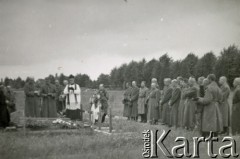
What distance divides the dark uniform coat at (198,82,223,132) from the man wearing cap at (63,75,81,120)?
459 cm

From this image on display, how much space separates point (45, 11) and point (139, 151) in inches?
131

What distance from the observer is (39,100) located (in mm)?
15586

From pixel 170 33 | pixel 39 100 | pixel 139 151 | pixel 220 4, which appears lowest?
pixel 139 151

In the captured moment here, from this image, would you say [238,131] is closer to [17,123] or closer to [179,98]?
[179,98]

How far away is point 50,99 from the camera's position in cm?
1588

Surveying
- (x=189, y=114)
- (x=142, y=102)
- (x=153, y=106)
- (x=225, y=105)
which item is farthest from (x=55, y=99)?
(x=225, y=105)

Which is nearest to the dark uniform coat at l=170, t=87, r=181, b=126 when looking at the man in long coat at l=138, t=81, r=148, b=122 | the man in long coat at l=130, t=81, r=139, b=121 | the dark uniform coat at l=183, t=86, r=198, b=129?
the dark uniform coat at l=183, t=86, r=198, b=129

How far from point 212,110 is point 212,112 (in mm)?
46

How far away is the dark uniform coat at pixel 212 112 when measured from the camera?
32.7ft

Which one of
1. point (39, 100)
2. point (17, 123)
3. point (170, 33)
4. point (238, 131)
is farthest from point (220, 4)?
point (39, 100)

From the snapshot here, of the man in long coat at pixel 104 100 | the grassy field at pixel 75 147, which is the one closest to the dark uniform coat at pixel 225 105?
the grassy field at pixel 75 147

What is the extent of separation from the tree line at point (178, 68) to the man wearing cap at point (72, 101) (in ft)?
2.78

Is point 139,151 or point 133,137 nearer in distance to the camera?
point 139,151

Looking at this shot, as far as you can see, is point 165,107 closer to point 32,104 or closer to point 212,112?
point 212,112
